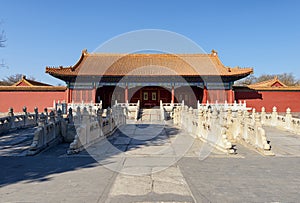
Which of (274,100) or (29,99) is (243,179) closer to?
(274,100)

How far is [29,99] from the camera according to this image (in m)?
20.2

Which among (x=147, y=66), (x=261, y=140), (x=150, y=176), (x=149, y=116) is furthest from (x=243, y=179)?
(x=147, y=66)

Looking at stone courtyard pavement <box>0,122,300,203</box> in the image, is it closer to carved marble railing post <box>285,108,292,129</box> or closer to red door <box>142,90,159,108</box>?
carved marble railing post <box>285,108,292,129</box>

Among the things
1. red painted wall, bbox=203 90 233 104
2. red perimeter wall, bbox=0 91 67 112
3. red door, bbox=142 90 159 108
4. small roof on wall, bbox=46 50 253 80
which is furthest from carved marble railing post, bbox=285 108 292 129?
red perimeter wall, bbox=0 91 67 112

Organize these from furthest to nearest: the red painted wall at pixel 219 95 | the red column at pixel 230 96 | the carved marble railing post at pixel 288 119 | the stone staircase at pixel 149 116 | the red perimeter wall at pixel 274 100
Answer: the red perimeter wall at pixel 274 100 → the red painted wall at pixel 219 95 → the red column at pixel 230 96 → the stone staircase at pixel 149 116 → the carved marble railing post at pixel 288 119

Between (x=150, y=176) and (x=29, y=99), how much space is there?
796 inches

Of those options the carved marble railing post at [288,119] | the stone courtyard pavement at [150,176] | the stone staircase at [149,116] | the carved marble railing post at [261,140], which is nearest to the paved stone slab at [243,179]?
the stone courtyard pavement at [150,176]

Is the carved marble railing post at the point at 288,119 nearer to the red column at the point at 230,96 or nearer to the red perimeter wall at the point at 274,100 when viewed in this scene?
the red column at the point at 230,96

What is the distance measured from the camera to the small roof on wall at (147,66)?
64.3ft

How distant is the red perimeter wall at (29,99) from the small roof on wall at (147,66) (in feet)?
7.38

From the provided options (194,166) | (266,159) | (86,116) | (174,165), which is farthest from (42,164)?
(266,159)

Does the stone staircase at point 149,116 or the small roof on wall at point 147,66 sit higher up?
the small roof on wall at point 147,66

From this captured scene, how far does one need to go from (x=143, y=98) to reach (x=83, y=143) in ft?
56.9

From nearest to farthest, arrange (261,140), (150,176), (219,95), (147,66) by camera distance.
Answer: (150,176), (261,140), (219,95), (147,66)
